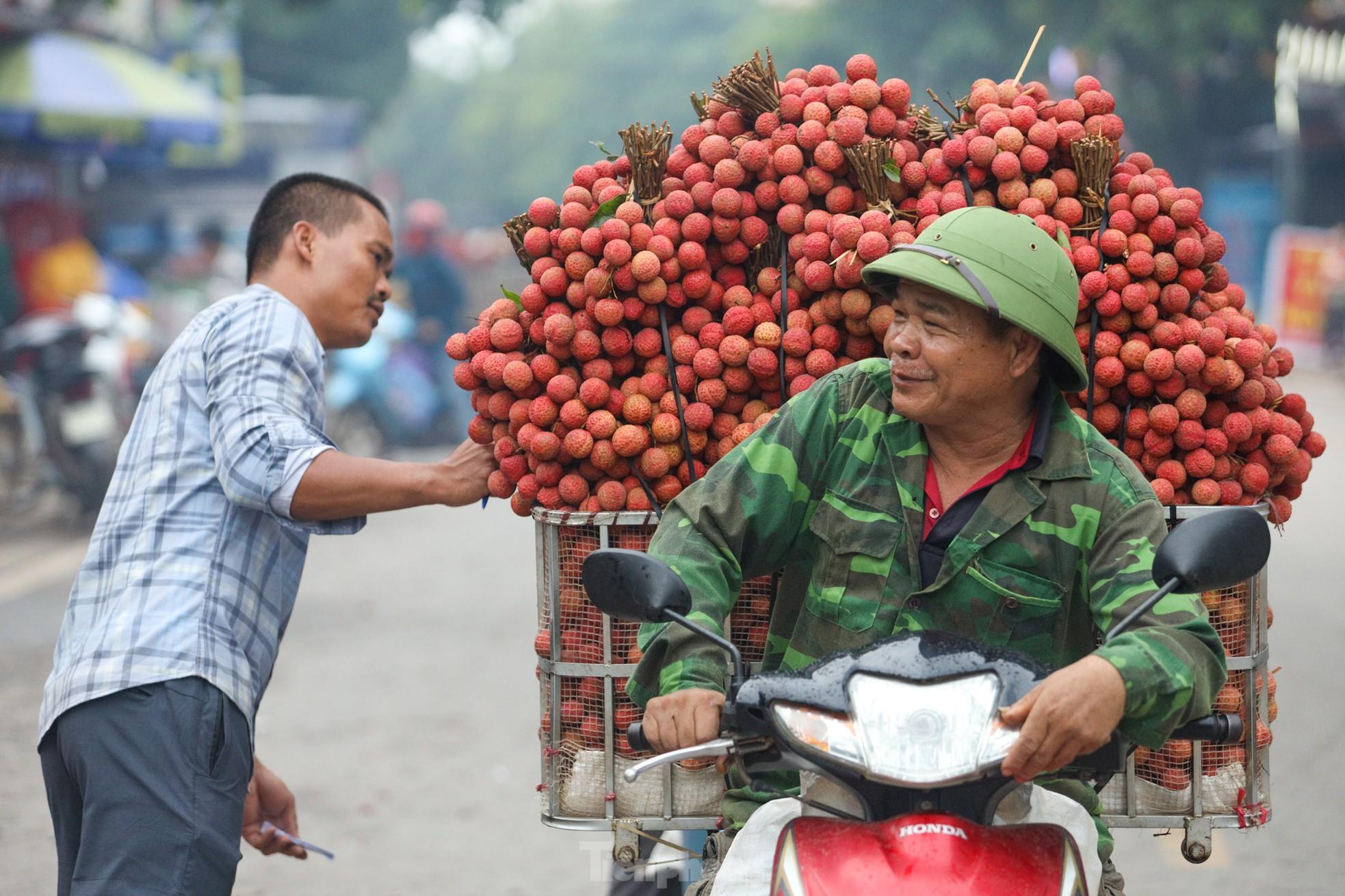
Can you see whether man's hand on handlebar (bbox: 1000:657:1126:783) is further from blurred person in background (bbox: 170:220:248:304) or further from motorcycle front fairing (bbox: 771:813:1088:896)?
blurred person in background (bbox: 170:220:248:304)

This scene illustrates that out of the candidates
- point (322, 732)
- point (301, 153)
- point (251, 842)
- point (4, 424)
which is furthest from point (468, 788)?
point (301, 153)

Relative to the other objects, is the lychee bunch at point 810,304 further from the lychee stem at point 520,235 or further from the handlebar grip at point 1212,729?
the handlebar grip at point 1212,729

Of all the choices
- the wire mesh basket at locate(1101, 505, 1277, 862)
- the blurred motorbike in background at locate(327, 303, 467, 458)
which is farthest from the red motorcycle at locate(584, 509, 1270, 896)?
the blurred motorbike in background at locate(327, 303, 467, 458)

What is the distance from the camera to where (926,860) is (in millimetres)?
1823

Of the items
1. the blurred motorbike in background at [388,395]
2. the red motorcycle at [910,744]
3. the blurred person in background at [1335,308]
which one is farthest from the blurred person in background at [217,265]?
the blurred person in background at [1335,308]

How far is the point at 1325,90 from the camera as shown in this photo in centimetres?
2250

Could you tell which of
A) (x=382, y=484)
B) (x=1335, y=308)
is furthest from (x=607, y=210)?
(x=1335, y=308)

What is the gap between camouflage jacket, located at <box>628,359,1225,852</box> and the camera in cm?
228

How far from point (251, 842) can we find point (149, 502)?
0.93 m

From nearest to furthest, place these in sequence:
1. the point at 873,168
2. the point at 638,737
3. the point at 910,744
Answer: the point at 910,744 → the point at 638,737 → the point at 873,168

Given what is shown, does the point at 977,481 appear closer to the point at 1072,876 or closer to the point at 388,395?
the point at 1072,876

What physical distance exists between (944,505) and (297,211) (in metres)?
1.72

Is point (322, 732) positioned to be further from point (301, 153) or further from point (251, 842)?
point (301, 153)

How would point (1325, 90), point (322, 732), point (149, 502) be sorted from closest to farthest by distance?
point (149, 502) < point (322, 732) < point (1325, 90)
